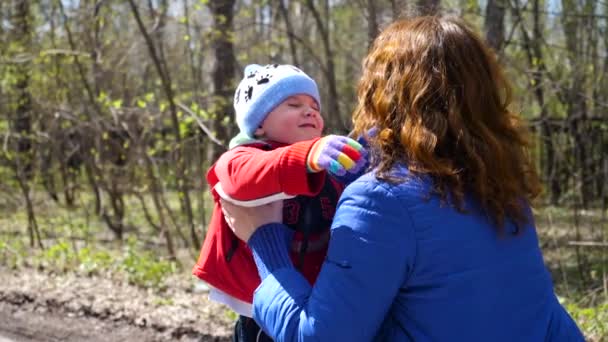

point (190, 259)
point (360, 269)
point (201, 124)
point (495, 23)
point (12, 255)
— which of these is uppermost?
point (495, 23)

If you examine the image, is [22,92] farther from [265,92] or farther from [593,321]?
[265,92]

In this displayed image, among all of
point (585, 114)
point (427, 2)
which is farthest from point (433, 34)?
point (585, 114)

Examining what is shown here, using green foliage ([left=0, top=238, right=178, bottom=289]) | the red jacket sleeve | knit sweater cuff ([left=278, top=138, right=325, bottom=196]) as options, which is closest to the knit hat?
→ the red jacket sleeve

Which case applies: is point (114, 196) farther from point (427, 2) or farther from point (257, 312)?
point (257, 312)

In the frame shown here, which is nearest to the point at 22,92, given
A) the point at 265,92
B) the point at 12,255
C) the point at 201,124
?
the point at 12,255

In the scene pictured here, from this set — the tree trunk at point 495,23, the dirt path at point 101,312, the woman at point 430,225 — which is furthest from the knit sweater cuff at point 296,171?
the tree trunk at point 495,23

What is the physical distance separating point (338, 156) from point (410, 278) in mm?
304

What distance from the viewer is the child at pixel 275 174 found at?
1752 millimetres

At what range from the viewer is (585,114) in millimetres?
7980

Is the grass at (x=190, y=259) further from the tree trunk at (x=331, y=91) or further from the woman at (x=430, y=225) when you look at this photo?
the woman at (x=430, y=225)

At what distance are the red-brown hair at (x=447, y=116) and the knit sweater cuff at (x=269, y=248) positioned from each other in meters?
0.33

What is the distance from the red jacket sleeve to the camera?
69.2 inches

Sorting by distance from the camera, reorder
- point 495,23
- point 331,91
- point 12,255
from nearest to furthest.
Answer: point 495,23
point 331,91
point 12,255

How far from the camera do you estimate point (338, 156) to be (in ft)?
5.41
